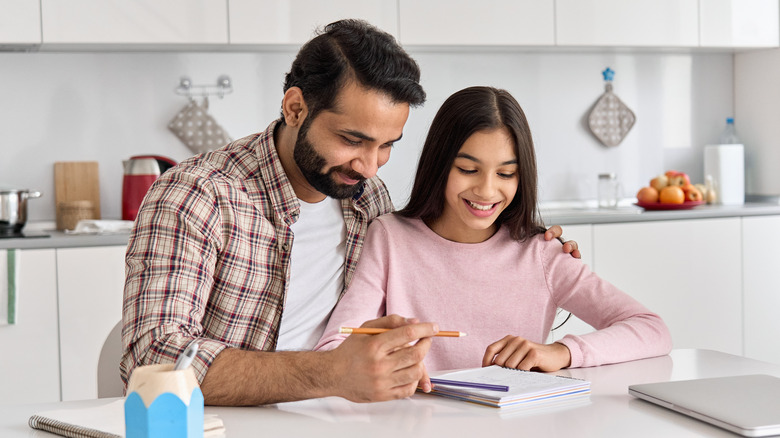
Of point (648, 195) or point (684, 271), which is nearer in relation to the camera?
point (684, 271)

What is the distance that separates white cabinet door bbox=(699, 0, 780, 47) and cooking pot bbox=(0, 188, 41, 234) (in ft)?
9.42

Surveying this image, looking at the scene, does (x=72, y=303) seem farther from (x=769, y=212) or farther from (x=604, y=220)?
(x=769, y=212)

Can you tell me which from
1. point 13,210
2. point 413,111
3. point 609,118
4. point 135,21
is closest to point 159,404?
point 13,210

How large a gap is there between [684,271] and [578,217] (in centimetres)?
55

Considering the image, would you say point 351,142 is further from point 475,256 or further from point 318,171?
point 475,256

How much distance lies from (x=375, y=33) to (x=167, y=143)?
201 cm

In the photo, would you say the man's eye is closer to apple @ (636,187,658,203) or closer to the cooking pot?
the cooking pot

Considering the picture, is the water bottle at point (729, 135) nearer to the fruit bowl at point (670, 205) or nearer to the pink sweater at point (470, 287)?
the fruit bowl at point (670, 205)

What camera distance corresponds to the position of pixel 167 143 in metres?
3.50

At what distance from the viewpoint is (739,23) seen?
3.83 meters

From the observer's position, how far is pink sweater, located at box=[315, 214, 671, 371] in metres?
1.77

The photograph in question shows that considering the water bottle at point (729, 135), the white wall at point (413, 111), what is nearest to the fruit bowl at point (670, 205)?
the white wall at point (413, 111)

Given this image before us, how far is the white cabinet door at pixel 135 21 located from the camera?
10.0ft

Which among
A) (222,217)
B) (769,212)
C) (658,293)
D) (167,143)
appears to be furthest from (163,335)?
(769,212)
